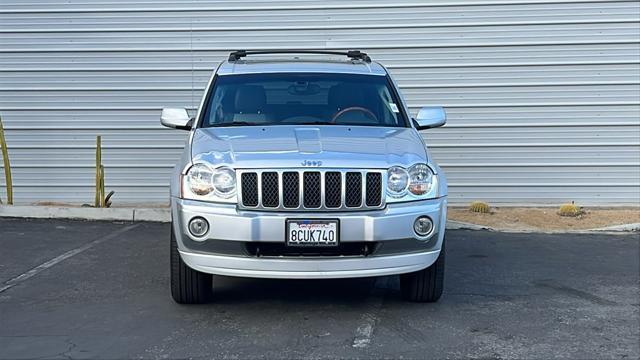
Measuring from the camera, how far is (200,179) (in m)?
5.36

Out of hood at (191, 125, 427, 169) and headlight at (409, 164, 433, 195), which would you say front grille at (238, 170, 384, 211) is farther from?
headlight at (409, 164, 433, 195)

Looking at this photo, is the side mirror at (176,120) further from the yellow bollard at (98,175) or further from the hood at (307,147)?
the yellow bollard at (98,175)

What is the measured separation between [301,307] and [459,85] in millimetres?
6274

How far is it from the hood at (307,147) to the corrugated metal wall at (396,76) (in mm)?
5349

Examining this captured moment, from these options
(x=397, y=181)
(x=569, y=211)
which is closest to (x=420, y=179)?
(x=397, y=181)

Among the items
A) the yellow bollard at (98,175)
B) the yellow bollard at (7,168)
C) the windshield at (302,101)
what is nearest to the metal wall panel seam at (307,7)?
the yellow bollard at (7,168)

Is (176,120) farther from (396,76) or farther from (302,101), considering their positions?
(396,76)

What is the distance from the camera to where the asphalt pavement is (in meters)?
4.90

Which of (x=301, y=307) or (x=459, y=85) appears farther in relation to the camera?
(x=459, y=85)

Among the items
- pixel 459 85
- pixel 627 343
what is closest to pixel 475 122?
pixel 459 85

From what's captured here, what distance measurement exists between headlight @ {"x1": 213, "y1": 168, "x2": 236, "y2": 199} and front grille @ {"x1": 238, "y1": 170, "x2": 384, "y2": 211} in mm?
62

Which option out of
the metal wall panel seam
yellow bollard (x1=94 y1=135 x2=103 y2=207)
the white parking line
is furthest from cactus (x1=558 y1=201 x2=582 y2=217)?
yellow bollard (x1=94 y1=135 x2=103 y2=207)

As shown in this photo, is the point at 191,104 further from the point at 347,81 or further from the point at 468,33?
the point at 347,81

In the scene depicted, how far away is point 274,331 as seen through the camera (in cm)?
521
